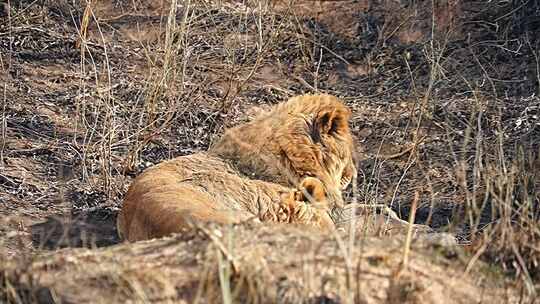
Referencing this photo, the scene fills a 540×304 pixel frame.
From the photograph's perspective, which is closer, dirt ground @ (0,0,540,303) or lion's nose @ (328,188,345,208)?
lion's nose @ (328,188,345,208)

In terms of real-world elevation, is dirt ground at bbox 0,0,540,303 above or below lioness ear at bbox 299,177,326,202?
below

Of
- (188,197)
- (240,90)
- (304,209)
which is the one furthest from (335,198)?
(240,90)

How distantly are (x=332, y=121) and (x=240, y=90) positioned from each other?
2372 millimetres

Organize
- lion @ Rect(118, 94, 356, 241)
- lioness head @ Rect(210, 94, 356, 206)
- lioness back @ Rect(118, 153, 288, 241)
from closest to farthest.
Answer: lioness back @ Rect(118, 153, 288, 241) → lion @ Rect(118, 94, 356, 241) → lioness head @ Rect(210, 94, 356, 206)

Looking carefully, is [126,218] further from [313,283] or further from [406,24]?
[406,24]

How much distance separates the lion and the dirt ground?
0.53 metres

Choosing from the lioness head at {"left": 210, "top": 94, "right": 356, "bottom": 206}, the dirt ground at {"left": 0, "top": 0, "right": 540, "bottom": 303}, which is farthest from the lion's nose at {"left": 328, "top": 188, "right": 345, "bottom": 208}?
the dirt ground at {"left": 0, "top": 0, "right": 540, "bottom": 303}

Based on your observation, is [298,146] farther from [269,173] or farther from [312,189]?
[312,189]

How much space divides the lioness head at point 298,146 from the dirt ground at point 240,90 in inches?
15.8

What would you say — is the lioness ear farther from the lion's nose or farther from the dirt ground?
the dirt ground

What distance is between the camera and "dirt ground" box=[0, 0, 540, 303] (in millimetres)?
7930

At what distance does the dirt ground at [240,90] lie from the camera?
793 cm

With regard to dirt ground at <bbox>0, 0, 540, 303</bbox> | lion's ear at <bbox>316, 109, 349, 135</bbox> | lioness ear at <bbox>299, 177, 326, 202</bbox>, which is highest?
lion's ear at <bbox>316, 109, 349, 135</bbox>

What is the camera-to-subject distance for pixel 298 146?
693 cm
